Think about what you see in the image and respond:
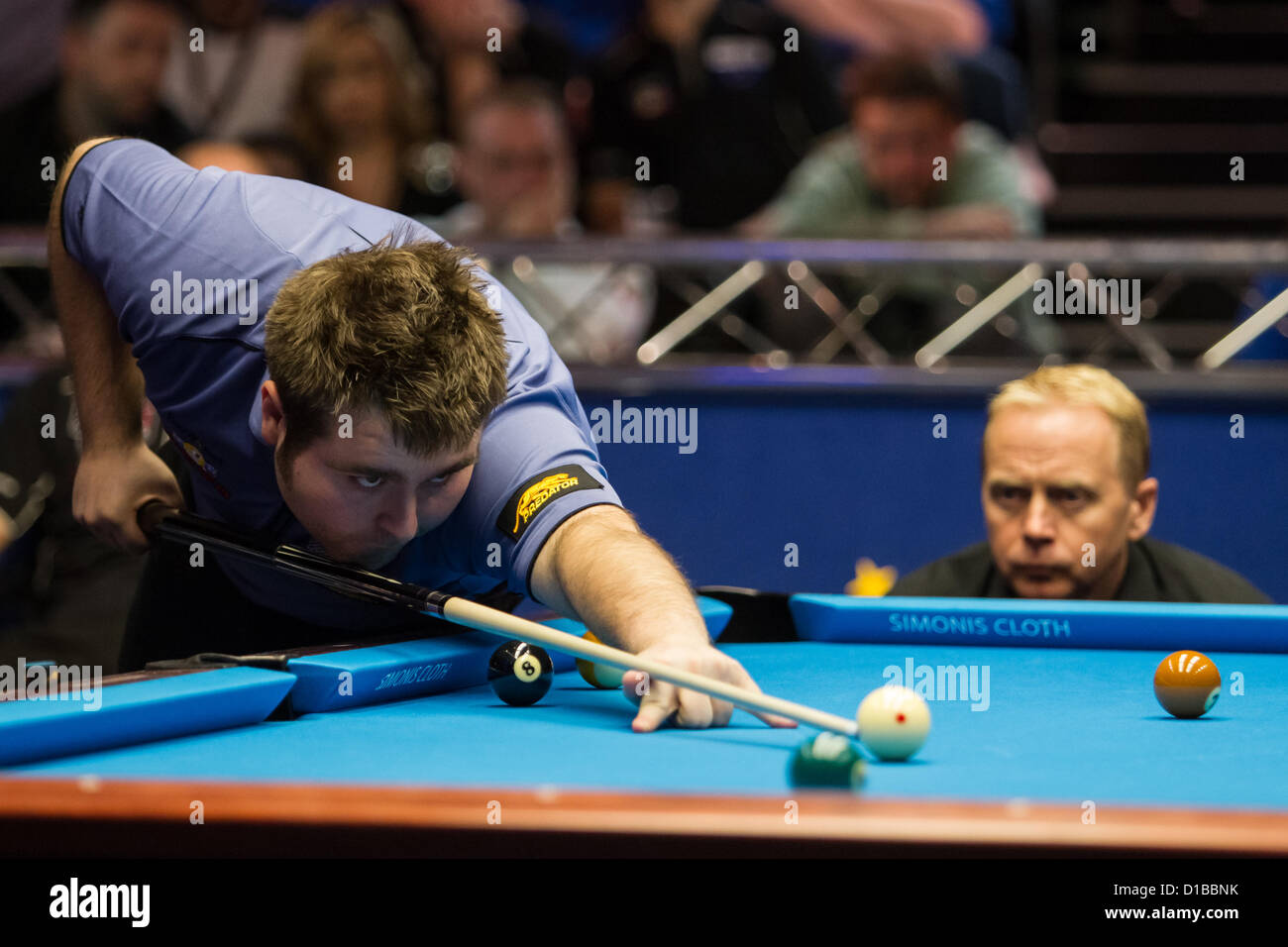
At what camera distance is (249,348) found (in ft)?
8.05

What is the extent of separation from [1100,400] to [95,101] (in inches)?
134

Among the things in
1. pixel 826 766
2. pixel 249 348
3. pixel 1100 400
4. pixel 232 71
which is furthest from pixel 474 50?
pixel 826 766

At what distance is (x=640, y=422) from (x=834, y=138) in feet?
5.07

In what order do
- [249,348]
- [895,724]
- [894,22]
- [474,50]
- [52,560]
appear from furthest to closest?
[894,22], [474,50], [52,560], [249,348], [895,724]

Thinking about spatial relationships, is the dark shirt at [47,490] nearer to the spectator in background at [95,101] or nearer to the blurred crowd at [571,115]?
the blurred crowd at [571,115]

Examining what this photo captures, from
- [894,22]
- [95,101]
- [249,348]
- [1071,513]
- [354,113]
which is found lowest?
[1071,513]

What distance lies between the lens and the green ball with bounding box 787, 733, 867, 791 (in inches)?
58.1

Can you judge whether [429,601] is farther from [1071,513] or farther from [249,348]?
[1071,513]

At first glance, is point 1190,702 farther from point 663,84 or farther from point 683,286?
point 663,84

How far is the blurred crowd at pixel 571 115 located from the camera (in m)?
4.85

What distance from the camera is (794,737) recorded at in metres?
1.80

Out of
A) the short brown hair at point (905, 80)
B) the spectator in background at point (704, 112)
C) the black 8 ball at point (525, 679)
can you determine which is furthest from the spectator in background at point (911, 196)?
the black 8 ball at point (525, 679)

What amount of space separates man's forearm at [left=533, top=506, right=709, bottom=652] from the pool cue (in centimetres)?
5

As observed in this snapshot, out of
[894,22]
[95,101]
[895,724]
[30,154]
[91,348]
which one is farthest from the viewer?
[894,22]
